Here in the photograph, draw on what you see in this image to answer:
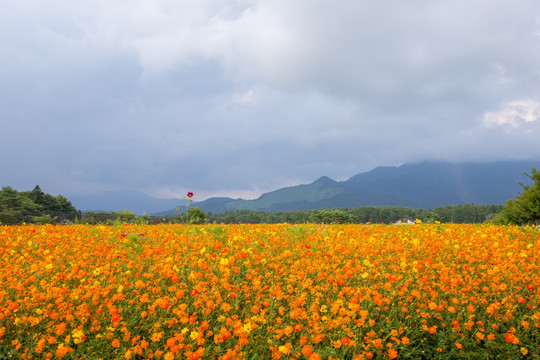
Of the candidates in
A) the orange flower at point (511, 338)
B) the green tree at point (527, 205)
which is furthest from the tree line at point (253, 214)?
the orange flower at point (511, 338)

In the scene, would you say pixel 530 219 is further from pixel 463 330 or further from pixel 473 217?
pixel 473 217

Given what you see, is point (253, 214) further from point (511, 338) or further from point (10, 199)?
point (511, 338)

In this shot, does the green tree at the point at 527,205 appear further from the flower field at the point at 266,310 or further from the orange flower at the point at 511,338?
the orange flower at the point at 511,338

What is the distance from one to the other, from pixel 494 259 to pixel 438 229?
4.88 meters

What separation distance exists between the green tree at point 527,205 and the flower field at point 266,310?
14936mm

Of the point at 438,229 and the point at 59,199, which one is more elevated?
the point at 59,199

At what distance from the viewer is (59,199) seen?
5609cm

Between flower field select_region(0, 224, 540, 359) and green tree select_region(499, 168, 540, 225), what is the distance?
14936 mm

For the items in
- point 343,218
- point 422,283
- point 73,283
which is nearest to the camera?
→ point 422,283

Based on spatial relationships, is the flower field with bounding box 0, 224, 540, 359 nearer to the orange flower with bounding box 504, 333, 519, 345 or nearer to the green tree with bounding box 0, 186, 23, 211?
the orange flower with bounding box 504, 333, 519, 345

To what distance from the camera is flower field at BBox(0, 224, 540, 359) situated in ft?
10.9

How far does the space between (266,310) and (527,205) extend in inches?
779

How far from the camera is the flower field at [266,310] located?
3320 millimetres

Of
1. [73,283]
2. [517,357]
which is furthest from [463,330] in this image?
[73,283]
